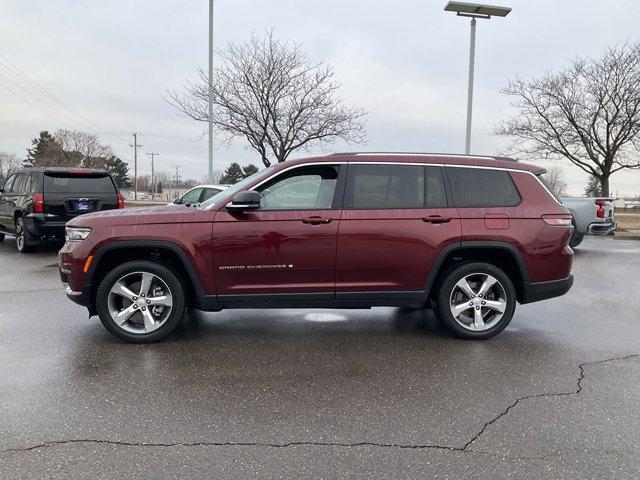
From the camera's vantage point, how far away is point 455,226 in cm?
475

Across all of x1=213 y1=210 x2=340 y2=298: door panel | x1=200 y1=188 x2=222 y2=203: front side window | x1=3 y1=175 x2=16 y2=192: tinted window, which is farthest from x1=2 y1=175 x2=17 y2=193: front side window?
x1=213 y1=210 x2=340 y2=298: door panel

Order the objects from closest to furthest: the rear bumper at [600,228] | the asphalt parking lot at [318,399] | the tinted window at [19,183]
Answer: the asphalt parking lot at [318,399] < the tinted window at [19,183] < the rear bumper at [600,228]

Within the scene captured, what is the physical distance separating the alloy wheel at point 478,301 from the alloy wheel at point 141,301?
9.08 ft

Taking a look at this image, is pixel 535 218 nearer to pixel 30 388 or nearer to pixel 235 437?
pixel 235 437

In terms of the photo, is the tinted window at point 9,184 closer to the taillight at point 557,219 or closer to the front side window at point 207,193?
the front side window at point 207,193

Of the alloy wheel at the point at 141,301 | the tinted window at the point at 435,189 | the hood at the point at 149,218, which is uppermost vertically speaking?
the tinted window at the point at 435,189

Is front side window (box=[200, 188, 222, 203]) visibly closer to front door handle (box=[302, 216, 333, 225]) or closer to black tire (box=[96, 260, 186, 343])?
black tire (box=[96, 260, 186, 343])

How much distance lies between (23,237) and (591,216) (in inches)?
517

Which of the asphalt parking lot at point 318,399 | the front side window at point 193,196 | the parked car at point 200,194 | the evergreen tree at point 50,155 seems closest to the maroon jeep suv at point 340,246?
the asphalt parking lot at point 318,399

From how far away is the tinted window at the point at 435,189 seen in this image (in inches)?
189

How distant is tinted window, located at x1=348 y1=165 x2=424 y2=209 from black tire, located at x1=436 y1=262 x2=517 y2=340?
0.76 m

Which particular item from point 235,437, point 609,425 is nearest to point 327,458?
point 235,437

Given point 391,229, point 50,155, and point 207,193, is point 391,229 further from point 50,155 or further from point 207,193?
point 50,155

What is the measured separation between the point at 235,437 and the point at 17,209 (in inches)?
402
